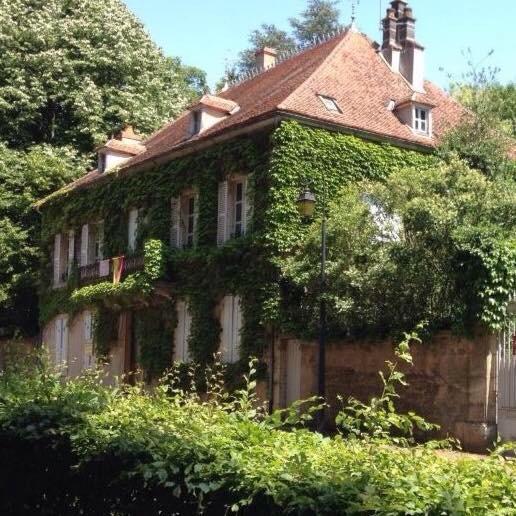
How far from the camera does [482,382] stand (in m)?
16.6

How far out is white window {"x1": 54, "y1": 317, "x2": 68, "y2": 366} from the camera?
3278 cm

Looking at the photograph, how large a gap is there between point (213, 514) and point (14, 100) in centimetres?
3464

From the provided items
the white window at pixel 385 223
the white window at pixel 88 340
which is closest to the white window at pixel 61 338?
the white window at pixel 88 340

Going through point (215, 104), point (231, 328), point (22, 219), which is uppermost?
point (215, 104)

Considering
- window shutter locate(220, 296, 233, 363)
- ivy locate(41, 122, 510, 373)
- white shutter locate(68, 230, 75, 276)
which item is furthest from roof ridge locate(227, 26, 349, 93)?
window shutter locate(220, 296, 233, 363)

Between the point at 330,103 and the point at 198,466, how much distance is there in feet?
67.5

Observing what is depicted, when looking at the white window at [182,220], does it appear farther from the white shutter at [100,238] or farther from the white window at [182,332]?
the white shutter at [100,238]

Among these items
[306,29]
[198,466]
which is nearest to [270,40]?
[306,29]

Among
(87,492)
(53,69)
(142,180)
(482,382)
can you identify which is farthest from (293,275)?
(53,69)

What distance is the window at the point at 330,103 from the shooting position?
2444 centimetres

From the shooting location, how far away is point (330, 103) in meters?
24.8

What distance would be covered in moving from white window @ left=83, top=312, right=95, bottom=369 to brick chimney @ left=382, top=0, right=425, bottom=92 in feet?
44.5

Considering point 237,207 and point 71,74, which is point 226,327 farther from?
point 71,74

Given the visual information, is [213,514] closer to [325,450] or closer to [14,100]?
[325,450]
